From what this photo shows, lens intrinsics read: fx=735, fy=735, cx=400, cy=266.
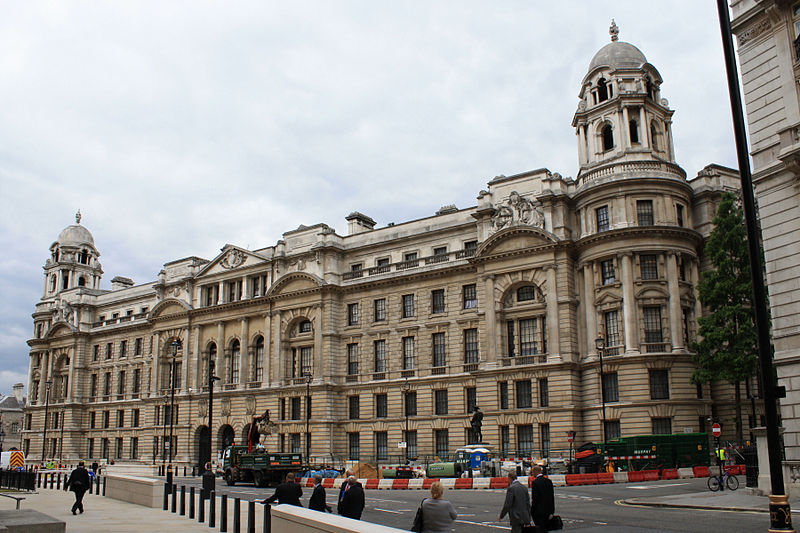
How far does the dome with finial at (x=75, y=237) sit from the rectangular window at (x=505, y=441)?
6472cm

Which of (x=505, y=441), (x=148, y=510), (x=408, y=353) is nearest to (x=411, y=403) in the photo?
(x=408, y=353)

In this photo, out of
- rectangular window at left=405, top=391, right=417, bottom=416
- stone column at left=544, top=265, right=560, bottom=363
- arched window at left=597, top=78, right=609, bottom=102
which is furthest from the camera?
rectangular window at left=405, top=391, right=417, bottom=416

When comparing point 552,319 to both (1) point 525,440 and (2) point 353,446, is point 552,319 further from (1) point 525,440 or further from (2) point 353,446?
(2) point 353,446

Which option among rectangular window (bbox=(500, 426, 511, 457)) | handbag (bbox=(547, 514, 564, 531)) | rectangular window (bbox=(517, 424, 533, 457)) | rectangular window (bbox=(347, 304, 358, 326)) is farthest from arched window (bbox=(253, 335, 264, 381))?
handbag (bbox=(547, 514, 564, 531))

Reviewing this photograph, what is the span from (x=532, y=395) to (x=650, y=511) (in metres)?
25.8

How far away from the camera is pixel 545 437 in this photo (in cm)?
4647

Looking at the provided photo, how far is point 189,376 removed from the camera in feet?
221

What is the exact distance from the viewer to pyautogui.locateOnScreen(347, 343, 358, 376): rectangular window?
190 ft

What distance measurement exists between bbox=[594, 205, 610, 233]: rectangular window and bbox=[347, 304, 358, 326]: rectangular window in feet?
68.3

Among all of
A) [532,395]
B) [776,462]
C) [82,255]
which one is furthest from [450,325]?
[82,255]

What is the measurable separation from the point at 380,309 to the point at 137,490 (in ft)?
106

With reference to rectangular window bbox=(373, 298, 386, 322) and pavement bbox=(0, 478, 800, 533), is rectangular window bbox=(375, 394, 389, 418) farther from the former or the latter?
pavement bbox=(0, 478, 800, 533)

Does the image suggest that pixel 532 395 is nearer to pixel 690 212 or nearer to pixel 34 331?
pixel 690 212

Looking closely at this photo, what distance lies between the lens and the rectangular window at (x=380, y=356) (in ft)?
186
